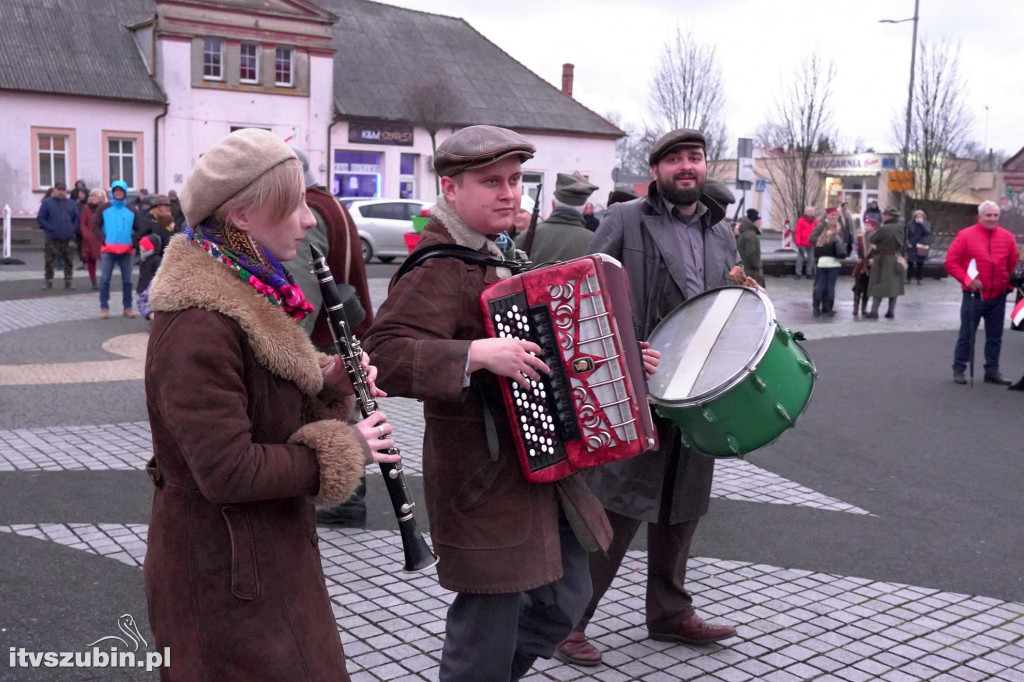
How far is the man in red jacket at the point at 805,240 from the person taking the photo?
23938 mm

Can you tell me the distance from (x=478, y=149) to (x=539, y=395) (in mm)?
690

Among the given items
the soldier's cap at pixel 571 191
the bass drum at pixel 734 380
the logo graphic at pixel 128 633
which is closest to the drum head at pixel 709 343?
the bass drum at pixel 734 380

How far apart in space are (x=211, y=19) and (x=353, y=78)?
19.3 ft

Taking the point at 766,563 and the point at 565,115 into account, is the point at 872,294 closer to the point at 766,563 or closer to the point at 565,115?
the point at 766,563

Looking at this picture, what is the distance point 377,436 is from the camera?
94.3 inches

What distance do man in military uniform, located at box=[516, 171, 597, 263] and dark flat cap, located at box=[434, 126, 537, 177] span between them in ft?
16.3

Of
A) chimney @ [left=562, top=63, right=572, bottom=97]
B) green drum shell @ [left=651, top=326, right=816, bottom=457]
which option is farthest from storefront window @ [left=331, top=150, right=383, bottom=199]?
green drum shell @ [left=651, top=326, right=816, bottom=457]

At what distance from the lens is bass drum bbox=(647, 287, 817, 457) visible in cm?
358

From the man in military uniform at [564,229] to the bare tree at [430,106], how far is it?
2974cm

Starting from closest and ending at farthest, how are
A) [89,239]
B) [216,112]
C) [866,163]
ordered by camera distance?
[89,239]
[216,112]
[866,163]

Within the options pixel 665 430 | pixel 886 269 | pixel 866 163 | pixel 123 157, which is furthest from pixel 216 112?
pixel 866 163

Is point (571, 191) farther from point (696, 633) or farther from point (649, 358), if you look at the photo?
point (649, 358)

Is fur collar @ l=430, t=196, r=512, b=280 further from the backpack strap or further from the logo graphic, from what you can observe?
the logo graphic

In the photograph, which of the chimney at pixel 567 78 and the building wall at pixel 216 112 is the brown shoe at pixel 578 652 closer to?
the building wall at pixel 216 112
